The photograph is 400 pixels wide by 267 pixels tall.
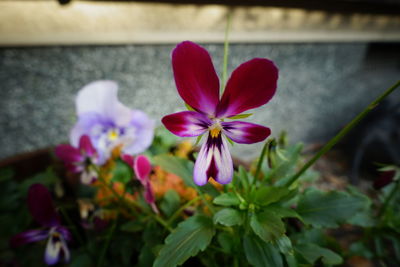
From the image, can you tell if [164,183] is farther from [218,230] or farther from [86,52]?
[86,52]

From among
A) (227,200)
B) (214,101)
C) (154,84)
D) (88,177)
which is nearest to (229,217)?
(227,200)

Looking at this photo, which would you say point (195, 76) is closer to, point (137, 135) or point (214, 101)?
point (214, 101)

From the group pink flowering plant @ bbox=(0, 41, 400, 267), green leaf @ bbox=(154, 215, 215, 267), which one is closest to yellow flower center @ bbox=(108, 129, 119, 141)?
pink flowering plant @ bbox=(0, 41, 400, 267)

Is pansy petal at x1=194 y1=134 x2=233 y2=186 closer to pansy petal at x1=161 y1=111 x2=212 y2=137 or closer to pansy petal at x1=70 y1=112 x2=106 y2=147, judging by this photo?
pansy petal at x1=161 y1=111 x2=212 y2=137

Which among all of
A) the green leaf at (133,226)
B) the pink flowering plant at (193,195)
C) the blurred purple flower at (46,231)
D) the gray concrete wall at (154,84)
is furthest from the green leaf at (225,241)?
the gray concrete wall at (154,84)

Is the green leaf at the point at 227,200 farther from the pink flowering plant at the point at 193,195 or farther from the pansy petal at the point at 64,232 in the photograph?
the pansy petal at the point at 64,232

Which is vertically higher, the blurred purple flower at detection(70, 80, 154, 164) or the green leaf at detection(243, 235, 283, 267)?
the blurred purple flower at detection(70, 80, 154, 164)

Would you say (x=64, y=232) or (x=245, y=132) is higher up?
(x=245, y=132)
